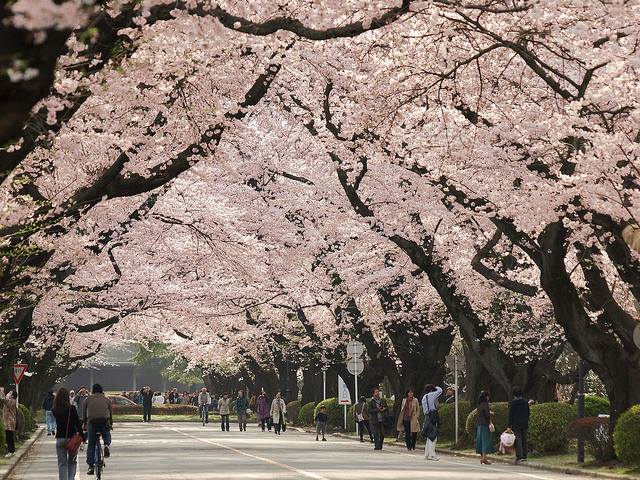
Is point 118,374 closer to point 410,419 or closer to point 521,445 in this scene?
point 410,419

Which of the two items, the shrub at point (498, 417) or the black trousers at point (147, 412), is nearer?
the shrub at point (498, 417)

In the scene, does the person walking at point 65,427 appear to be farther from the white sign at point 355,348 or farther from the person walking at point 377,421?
the white sign at point 355,348

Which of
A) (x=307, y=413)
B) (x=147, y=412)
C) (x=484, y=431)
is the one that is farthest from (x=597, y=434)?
(x=147, y=412)

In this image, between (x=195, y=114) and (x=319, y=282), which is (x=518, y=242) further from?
(x=319, y=282)

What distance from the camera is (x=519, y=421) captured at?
93.5 ft

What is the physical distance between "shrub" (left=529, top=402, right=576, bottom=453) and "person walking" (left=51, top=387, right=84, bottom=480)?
14.5m

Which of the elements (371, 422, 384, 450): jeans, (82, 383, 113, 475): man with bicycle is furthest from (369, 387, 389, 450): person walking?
(82, 383, 113, 475): man with bicycle

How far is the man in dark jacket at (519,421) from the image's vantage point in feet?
93.3

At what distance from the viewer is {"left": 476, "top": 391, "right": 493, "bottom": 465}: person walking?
28.2 m

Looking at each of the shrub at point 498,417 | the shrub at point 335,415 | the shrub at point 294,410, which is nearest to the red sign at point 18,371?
the shrub at point 498,417

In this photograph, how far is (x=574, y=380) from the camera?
36125mm

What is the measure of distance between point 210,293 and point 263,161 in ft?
19.7

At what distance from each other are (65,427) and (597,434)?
1221 cm

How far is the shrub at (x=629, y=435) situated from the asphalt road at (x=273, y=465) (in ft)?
4.79
